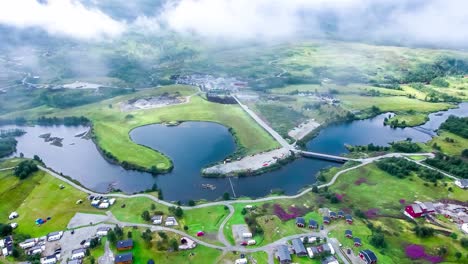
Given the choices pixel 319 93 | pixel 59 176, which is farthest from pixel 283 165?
pixel 319 93

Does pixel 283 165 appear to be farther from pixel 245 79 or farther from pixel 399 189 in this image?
pixel 245 79

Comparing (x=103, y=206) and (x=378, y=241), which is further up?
(x=378, y=241)

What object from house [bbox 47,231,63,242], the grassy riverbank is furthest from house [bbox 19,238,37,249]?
the grassy riverbank

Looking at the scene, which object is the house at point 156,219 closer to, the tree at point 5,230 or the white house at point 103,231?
the white house at point 103,231

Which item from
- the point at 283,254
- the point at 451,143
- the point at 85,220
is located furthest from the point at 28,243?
the point at 451,143

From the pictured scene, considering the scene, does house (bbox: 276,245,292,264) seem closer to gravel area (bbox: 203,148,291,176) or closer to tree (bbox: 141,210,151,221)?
tree (bbox: 141,210,151,221)

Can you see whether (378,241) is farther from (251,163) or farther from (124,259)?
(124,259)

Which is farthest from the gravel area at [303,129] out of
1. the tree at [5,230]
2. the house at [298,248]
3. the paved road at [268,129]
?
the tree at [5,230]
